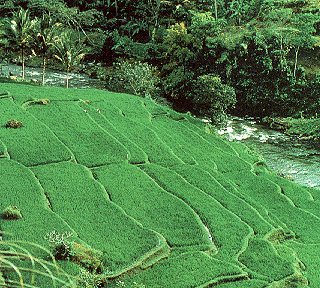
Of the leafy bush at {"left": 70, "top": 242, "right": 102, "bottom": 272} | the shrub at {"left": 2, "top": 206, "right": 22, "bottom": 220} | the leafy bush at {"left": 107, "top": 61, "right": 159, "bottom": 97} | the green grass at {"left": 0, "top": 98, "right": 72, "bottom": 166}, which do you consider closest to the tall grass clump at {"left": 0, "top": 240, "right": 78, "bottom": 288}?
the leafy bush at {"left": 70, "top": 242, "right": 102, "bottom": 272}

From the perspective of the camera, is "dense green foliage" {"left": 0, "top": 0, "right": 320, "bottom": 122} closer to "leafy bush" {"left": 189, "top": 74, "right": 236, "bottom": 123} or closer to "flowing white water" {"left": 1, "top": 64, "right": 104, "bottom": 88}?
"leafy bush" {"left": 189, "top": 74, "right": 236, "bottom": 123}

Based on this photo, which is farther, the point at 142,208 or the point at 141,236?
the point at 142,208

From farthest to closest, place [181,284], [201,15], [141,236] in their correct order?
[201,15]
[141,236]
[181,284]

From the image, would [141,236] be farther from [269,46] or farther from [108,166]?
[269,46]

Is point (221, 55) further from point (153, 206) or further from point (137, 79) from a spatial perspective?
point (153, 206)

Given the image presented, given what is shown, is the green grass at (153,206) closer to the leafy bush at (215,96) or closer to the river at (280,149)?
the river at (280,149)

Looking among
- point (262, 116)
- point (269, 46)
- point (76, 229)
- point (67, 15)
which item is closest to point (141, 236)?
point (76, 229)

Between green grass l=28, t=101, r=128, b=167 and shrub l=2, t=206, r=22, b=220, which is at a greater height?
shrub l=2, t=206, r=22, b=220

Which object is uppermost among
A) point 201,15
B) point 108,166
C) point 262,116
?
point 201,15
